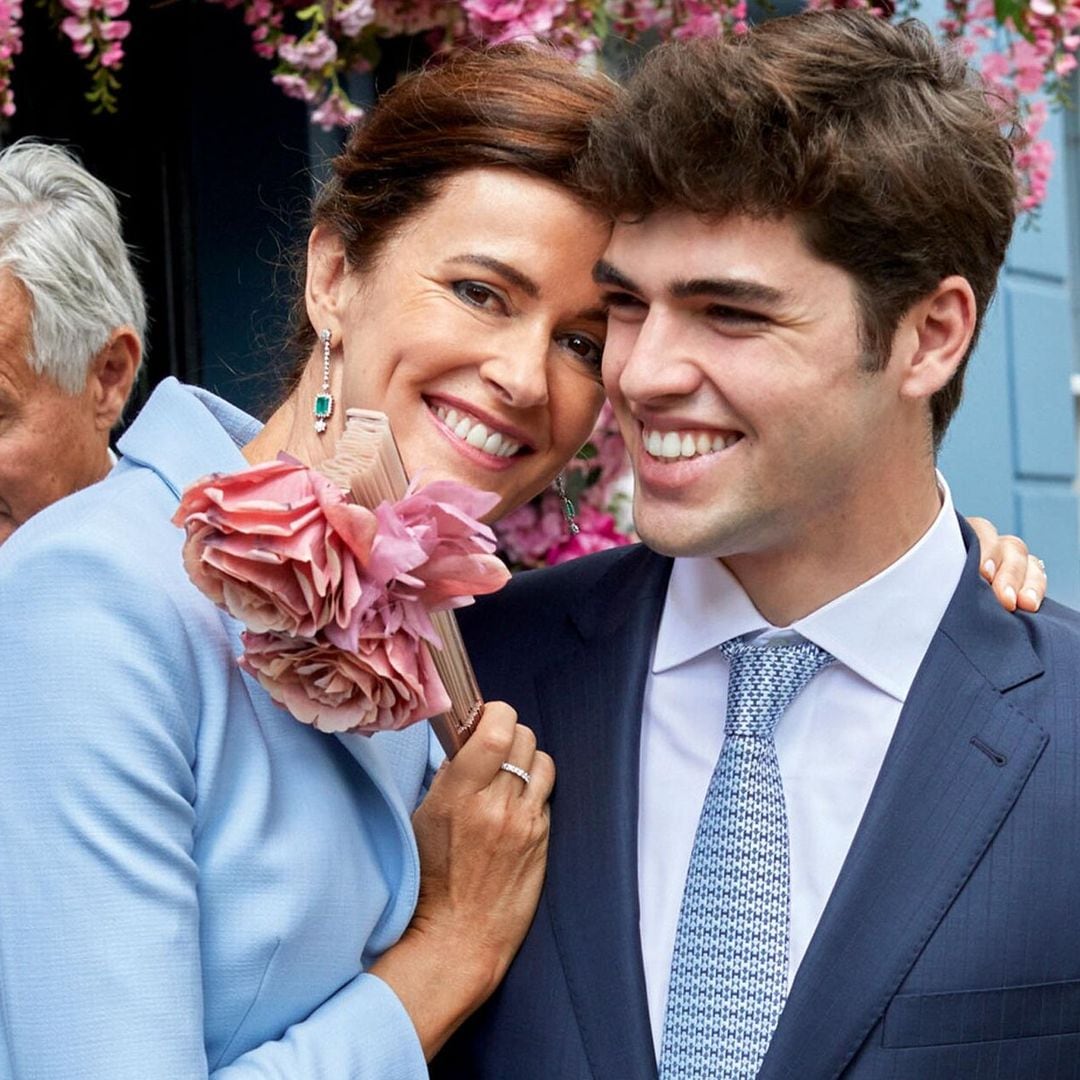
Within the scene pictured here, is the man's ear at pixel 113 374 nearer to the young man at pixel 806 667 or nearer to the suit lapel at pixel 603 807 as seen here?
the suit lapel at pixel 603 807

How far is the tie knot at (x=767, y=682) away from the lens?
232 centimetres

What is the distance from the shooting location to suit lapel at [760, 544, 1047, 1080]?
6.91ft

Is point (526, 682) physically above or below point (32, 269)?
below

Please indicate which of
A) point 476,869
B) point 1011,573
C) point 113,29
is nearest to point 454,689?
point 476,869

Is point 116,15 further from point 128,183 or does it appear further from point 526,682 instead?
point 526,682

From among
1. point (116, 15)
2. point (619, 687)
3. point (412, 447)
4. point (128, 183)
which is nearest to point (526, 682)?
point (619, 687)

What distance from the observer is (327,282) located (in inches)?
101

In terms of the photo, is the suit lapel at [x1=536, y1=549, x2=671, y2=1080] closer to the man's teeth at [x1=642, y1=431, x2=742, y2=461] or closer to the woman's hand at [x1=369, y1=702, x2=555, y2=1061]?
the woman's hand at [x1=369, y1=702, x2=555, y2=1061]

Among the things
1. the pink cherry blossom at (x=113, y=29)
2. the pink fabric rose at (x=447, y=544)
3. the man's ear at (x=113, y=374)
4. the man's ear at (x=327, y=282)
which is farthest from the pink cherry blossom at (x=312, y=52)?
the pink fabric rose at (x=447, y=544)

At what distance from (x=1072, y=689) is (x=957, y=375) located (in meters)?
0.44

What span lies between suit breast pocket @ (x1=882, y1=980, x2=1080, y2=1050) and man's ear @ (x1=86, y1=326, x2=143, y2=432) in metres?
1.85

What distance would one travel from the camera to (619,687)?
242 cm

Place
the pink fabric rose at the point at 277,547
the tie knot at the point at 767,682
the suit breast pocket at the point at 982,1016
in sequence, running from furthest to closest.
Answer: the tie knot at the point at 767,682 → the suit breast pocket at the point at 982,1016 → the pink fabric rose at the point at 277,547

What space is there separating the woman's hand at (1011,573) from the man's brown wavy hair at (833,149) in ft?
1.12
